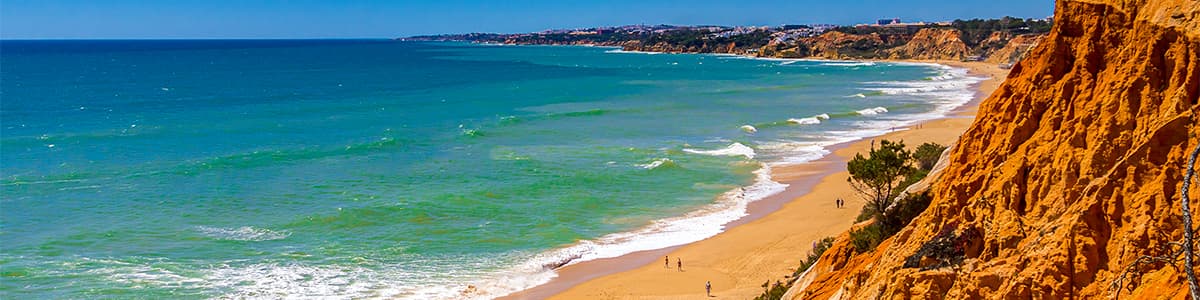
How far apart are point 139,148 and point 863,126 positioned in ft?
162

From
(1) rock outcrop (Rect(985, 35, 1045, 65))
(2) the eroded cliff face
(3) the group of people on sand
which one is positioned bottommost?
(3) the group of people on sand

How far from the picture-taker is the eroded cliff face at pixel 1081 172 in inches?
410

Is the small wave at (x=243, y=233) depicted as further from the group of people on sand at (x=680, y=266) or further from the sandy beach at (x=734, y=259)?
the group of people on sand at (x=680, y=266)

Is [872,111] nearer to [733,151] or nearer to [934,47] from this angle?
[733,151]

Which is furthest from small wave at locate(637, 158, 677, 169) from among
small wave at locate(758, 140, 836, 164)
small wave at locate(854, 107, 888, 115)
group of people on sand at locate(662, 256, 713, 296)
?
small wave at locate(854, 107, 888, 115)

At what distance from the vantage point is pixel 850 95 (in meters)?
92.1

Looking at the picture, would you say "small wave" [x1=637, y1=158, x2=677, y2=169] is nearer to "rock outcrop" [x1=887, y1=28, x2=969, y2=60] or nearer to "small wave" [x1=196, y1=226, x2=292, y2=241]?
"small wave" [x1=196, y1=226, x2=292, y2=241]

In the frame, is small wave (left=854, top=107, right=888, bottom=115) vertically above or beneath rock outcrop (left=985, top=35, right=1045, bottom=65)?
beneath

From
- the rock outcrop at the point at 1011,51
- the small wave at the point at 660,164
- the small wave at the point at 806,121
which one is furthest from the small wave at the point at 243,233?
the rock outcrop at the point at 1011,51

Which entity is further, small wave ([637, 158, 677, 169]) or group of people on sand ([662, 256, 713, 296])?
small wave ([637, 158, 677, 169])

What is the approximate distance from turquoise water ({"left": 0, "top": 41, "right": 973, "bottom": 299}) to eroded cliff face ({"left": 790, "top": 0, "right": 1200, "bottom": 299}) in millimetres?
16959

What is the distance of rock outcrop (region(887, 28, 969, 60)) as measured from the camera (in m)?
176

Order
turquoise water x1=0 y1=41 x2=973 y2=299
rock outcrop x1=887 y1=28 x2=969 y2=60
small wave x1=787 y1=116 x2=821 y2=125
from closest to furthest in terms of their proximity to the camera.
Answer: turquoise water x1=0 y1=41 x2=973 y2=299
small wave x1=787 y1=116 x2=821 y2=125
rock outcrop x1=887 y1=28 x2=969 y2=60

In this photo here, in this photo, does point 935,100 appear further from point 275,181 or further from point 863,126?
point 275,181
